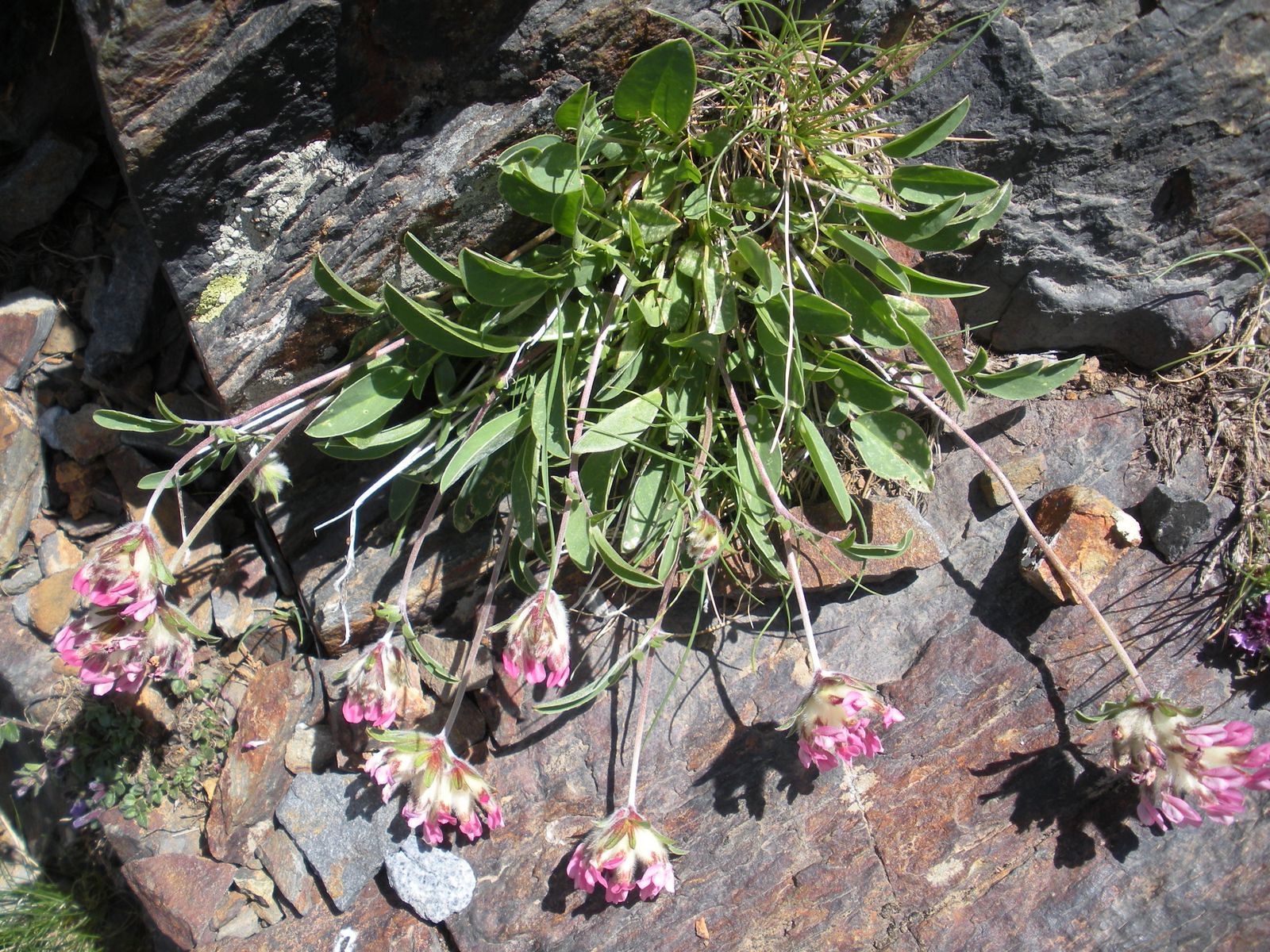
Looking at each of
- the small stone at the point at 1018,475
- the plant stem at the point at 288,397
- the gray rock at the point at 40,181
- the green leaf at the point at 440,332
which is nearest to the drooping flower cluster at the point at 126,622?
the plant stem at the point at 288,397

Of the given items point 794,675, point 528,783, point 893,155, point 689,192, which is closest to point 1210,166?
point 893,155

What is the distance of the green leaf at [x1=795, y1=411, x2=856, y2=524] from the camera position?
255cm

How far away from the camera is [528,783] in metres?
2.82

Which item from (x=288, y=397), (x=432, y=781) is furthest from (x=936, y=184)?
(x=432, y=781)

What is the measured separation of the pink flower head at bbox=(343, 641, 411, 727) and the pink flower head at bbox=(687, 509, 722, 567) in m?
0.95

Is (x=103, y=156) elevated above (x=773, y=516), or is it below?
above

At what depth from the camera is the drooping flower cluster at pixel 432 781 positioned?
8.30ft

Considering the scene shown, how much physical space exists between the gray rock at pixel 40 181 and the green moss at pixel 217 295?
110 cm

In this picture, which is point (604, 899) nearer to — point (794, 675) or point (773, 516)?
point (794, 675)

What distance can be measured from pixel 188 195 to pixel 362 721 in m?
1.75

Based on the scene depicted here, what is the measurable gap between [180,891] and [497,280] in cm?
230

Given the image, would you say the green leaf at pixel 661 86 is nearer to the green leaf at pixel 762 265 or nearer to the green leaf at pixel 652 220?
the green leaf at pixel 652 220

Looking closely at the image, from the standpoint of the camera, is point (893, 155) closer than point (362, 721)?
Yes

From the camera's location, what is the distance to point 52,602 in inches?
125
